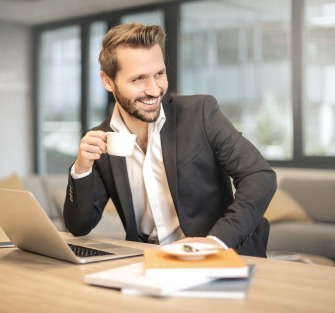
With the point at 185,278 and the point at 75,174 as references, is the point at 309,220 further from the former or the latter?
the point at 185,278

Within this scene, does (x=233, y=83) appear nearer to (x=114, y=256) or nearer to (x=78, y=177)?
(x=78, y=177)

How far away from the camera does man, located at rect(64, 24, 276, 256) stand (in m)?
1.99

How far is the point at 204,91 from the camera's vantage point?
20.8ft

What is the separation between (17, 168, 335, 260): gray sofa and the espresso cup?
2611mm

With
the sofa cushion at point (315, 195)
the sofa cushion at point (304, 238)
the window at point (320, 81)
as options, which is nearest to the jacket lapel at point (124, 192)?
the sofa cushion at point (304, 238)

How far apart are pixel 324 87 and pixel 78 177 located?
3.78 meters

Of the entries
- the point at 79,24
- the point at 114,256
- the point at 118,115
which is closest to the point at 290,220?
the point at 118,115

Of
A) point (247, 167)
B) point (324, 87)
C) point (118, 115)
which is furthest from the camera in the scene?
point (324, 87)

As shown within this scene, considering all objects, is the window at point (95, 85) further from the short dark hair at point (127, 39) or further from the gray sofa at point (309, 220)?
the short dark hair at point (127, 39)

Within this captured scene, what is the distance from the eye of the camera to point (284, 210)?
4387 mm

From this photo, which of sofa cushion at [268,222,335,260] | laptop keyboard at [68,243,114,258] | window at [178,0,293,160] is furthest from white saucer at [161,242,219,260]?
window at [178,0,293,160]

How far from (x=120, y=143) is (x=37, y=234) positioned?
1.17ft

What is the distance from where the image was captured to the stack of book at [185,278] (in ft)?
3.73

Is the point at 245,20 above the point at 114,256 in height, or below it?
above
